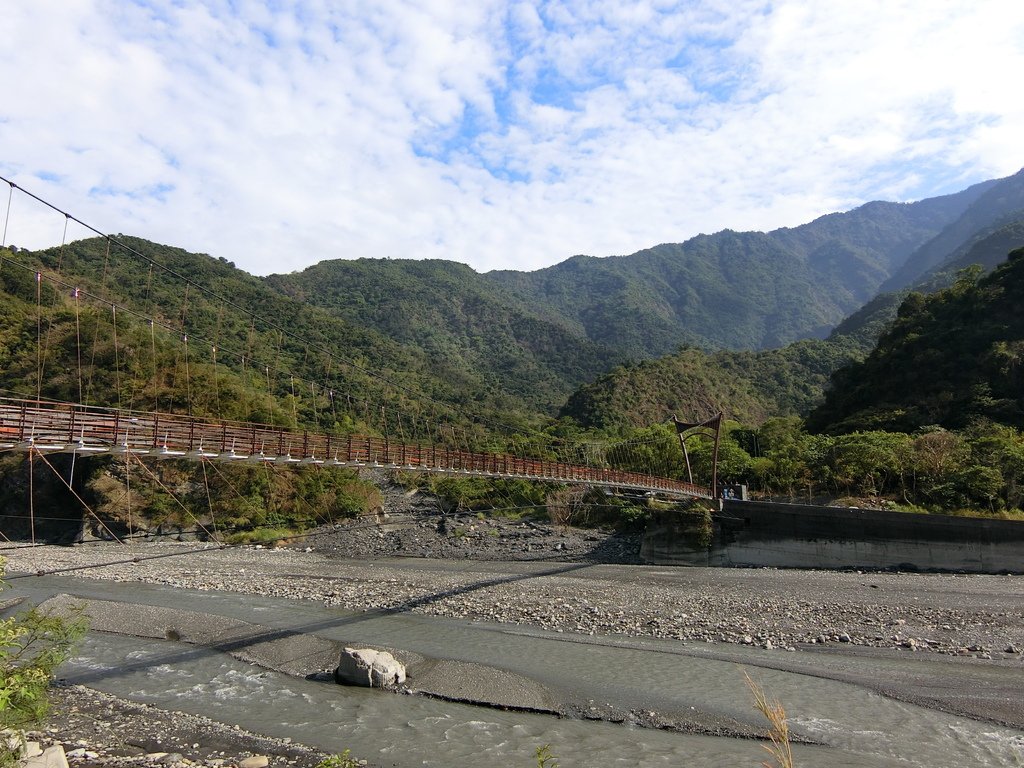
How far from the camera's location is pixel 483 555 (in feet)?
69.8

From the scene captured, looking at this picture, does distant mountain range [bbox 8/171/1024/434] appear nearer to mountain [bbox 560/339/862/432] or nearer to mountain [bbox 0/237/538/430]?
mountain [bbox 560/339/862/432]

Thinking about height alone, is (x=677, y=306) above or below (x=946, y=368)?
above

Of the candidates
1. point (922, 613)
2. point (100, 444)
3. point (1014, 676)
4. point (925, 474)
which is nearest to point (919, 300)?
point (925, 474)

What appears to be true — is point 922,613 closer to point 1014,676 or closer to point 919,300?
point 1014,676

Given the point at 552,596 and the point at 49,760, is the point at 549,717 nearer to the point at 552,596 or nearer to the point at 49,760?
the point at 49,760

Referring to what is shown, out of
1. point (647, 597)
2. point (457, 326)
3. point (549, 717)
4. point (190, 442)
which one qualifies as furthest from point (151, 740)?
point (457, 326)

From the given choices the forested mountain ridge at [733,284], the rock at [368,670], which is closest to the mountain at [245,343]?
the rock at [368,670]

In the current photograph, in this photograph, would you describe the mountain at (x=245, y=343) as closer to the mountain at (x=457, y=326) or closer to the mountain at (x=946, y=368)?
the mountain at (x=457, y=326)

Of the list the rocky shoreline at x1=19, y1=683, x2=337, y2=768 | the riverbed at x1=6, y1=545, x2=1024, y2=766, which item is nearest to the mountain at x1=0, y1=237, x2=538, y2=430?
the riverbed at x1=6, y1=545, x2=1024, y2=766

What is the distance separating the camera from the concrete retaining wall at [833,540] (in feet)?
49.1

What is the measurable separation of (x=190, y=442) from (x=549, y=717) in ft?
24.3

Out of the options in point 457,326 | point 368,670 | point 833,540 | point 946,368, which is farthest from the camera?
point 457,326

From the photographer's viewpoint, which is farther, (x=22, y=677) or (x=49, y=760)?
(x=49, y=760)

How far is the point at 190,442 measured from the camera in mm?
10086
